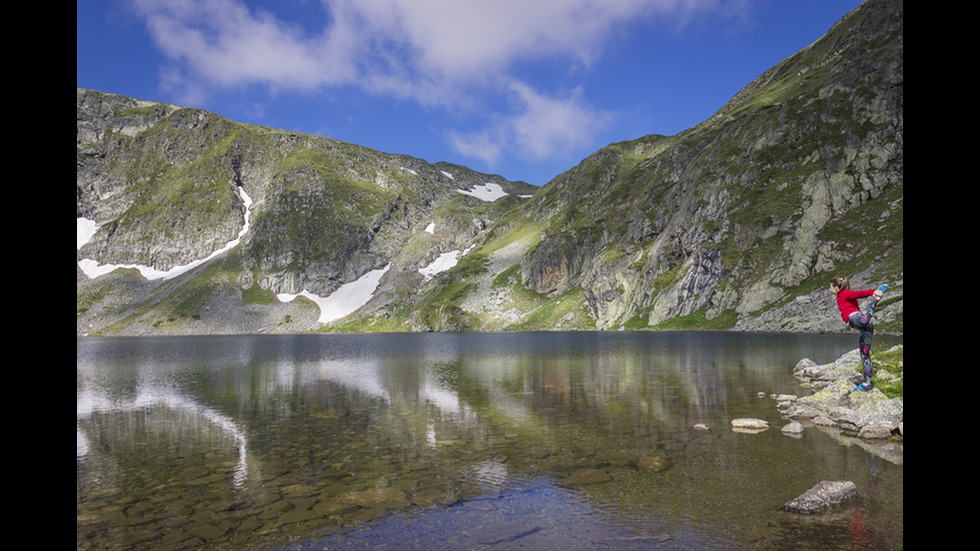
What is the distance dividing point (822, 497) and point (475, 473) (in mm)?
11021

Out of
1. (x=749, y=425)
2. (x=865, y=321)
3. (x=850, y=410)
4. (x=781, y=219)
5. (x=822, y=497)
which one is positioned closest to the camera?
(x=822, y=497)

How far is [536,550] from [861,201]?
15199 centimetres

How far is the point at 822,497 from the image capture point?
14.1 metres

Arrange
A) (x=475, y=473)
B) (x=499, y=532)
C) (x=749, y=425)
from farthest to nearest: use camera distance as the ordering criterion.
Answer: (x=749, y=425), (x=475, y=473), (x=499, y=532)

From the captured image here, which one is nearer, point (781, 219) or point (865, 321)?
point (865, 321)

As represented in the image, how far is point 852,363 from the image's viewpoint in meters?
35.6

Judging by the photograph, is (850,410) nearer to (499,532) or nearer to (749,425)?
(749,425)

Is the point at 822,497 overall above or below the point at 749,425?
above

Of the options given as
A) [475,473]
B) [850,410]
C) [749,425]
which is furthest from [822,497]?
[850,410]

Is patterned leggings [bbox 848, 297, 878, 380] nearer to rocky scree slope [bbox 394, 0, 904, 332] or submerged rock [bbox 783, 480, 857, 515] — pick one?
submerged rock [bbox 783, 480, 857, 515]

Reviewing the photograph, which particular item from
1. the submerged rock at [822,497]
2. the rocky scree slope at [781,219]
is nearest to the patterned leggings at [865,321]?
the submerged rock at [822,497]

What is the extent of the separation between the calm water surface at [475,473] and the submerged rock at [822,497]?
366 millimetres

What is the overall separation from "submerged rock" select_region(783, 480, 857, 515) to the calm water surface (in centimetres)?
37
